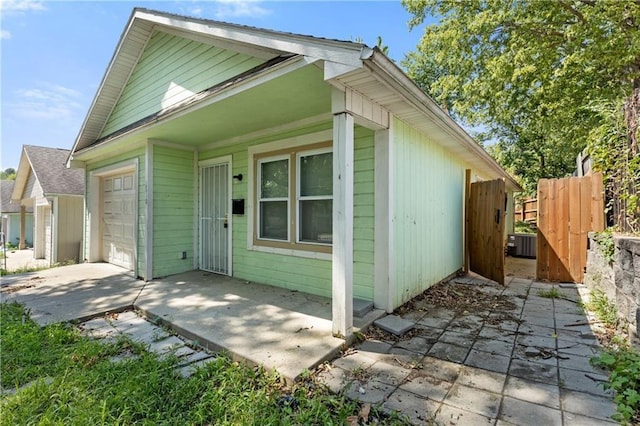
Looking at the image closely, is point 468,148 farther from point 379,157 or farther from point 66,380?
point 66,380

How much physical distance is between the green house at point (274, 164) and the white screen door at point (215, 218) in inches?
1.3

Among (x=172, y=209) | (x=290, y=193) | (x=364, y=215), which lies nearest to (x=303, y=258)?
(x=290, y=193)

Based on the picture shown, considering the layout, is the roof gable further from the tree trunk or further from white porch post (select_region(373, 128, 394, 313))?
the tree trunk

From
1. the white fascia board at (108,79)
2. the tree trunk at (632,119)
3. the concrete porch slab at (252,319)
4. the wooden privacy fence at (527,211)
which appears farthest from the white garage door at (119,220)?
the wooden privacy fence at (527,211)

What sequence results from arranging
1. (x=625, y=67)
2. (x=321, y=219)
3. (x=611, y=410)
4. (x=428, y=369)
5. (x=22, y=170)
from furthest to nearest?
(x=22, y=170) → (x=625, y=67) → (x=321, y=219) → (x=428, y=369) → (x=611, y=410)

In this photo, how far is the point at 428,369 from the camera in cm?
238

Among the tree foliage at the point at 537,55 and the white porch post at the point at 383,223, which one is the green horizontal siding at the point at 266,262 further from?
the tree foliage at the point at 537,55

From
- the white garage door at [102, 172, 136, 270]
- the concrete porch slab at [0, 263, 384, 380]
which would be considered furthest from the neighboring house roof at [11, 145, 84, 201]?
the concrete porch slab at [0, 263, 384, 380]

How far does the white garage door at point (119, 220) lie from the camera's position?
629 centimetres

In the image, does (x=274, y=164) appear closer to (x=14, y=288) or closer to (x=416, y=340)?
(x=416, y=340)

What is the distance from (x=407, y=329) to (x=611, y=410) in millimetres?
1553

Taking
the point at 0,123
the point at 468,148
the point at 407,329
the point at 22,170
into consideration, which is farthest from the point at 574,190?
the point at 22,170

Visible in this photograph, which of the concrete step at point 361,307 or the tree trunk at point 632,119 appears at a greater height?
the tree trunk at point 632,119

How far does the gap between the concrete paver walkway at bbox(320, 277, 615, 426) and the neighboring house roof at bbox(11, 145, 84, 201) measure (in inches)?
480
